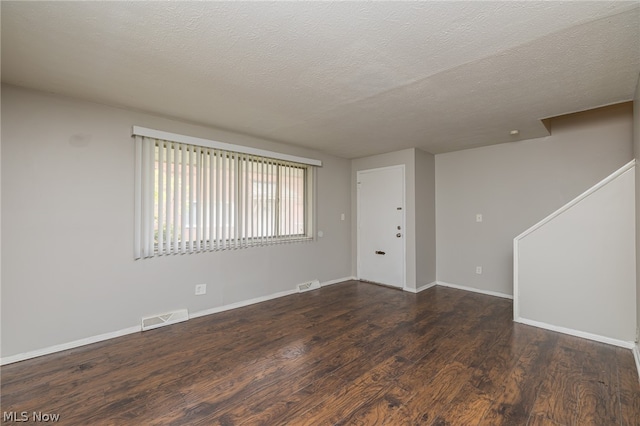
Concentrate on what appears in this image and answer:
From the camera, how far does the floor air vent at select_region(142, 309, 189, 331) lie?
300 cm

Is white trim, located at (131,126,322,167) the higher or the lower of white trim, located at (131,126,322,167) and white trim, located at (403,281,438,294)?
the higher

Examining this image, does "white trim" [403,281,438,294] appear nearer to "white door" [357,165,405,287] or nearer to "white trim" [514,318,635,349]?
"white door" [357,165,405,287]

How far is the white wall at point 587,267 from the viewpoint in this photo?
2607 millimetres

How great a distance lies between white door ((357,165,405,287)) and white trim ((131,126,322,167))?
120 centimetres

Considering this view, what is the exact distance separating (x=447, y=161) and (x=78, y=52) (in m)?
4.89

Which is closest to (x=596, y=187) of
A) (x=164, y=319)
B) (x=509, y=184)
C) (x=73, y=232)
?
(x=509, y=184)

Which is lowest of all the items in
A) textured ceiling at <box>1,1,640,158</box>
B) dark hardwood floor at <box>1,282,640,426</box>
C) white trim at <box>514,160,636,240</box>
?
dark hardwood floor at <box>1,282,640,426</box>

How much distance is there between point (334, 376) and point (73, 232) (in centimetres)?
272

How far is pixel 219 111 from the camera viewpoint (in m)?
2.98

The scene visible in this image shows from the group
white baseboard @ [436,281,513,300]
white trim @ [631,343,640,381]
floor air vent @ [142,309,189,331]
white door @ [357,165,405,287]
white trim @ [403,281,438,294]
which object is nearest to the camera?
white trim @ [631,343,640,381]

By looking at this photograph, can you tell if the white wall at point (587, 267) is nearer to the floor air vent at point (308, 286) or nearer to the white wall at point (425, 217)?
the white wall at point (425, 217)

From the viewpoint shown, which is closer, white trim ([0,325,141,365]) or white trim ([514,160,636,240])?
white trim ([0,325,141,365])

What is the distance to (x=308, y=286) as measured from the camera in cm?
456

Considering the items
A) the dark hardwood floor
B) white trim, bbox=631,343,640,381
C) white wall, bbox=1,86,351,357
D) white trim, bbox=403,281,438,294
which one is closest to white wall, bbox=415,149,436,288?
white trim, bbox=403,281,438,294
